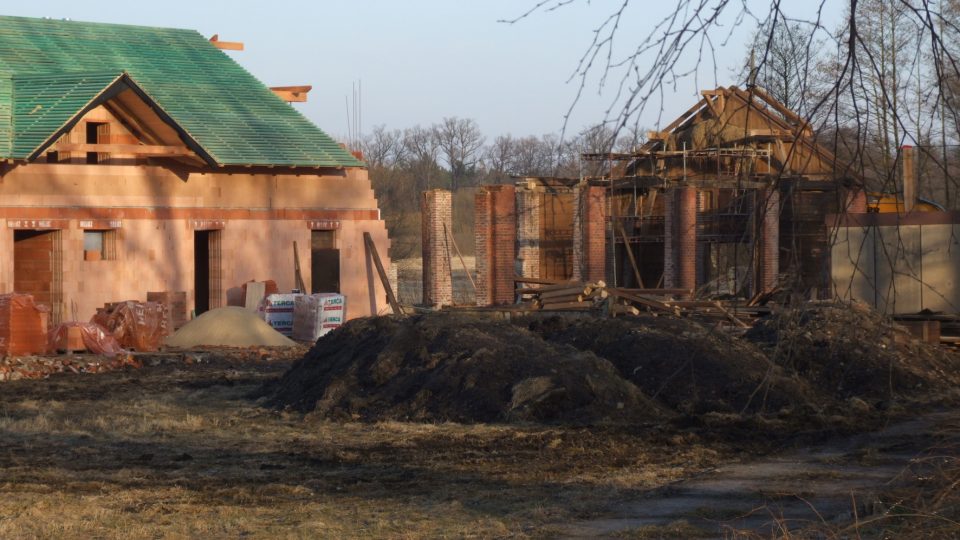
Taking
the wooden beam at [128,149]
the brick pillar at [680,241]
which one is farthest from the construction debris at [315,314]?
the brick pillar at [680,241]

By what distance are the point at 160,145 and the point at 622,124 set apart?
25.3 metres

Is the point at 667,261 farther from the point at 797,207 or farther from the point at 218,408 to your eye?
the point at 218,408

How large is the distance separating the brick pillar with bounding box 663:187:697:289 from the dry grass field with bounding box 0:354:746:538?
19.4 meters

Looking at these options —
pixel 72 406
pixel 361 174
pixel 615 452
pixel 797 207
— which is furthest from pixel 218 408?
pixel 797 207

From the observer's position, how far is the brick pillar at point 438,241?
36.6 metres

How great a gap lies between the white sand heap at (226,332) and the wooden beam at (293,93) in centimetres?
1098

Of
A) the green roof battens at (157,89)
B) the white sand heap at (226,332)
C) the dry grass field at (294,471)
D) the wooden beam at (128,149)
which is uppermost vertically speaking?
the green roof battens at (157,89)

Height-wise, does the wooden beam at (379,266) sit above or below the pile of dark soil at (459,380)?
above

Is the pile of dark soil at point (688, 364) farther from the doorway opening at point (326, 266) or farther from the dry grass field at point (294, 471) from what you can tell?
the doorway opening at point (326, 266)

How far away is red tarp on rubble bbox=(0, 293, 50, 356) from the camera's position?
22844 mm

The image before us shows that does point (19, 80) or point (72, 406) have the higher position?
point (19, 80)

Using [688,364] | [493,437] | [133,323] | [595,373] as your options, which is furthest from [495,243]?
[493,437]

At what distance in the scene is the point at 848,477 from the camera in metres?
11.0

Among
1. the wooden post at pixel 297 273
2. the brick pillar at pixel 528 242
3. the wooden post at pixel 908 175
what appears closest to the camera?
the wooden post at pixel 908 175
